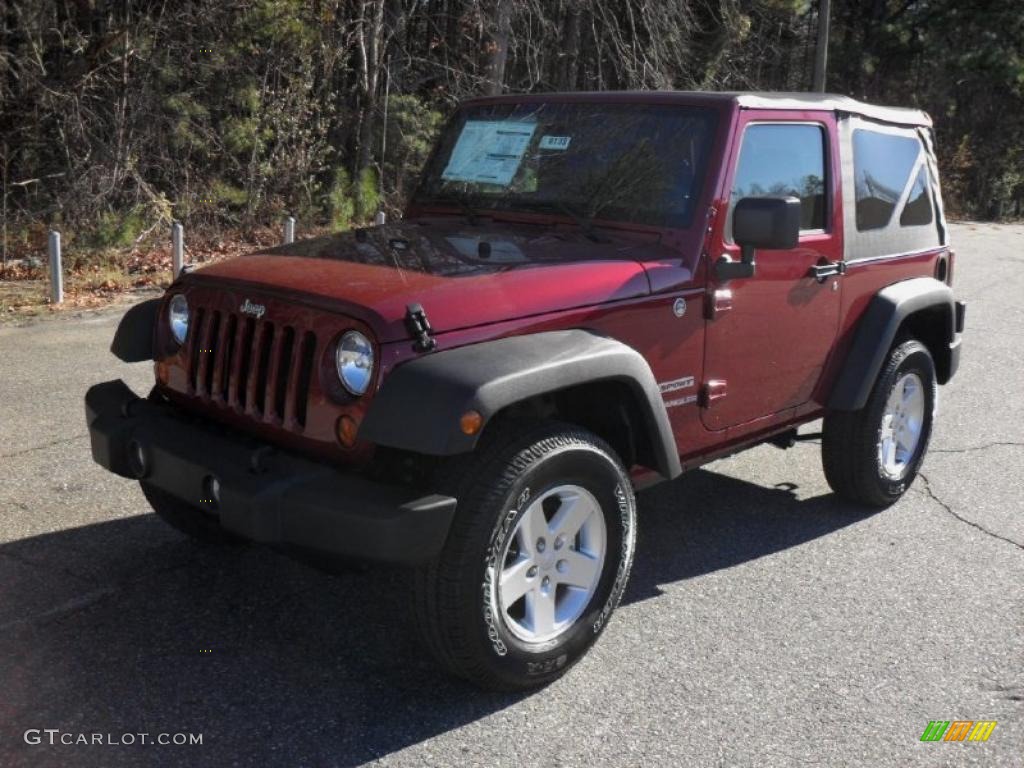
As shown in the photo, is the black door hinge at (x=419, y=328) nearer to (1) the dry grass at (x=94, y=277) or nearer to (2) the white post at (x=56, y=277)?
(1) the dry grass at (x=94, y=277)

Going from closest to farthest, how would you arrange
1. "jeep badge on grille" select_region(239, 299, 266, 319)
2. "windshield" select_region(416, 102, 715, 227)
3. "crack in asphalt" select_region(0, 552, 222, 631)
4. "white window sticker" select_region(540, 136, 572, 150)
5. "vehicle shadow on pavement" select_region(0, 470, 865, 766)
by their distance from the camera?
1. "vehicle shadow on pavement" select_region(0, 470, 865, 766)
2. "jeep badge on grille" select_region(239, 299, 266, 319)
3. "crack in asphalt" select_region(0, 552, 222, 631)
4. "windshield" select_region(416, 102, 715, 227)
5. "white window sticker" select_region(540, 136, 572, 150)

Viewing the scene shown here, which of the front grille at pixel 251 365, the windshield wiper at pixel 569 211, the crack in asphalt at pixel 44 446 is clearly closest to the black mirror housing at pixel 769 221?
the windshield wiper at pixel 569 211

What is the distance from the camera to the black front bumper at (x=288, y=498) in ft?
9.95

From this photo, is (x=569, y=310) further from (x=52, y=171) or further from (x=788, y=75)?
(x=788, y=75)

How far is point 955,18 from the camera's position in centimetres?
3058

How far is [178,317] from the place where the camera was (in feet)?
13.0

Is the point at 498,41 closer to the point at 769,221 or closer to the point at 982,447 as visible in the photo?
the point at 982,447

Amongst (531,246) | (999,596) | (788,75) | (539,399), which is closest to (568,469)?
(539,399)

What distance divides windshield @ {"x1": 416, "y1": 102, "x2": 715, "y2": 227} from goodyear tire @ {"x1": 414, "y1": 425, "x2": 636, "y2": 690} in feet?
3.75

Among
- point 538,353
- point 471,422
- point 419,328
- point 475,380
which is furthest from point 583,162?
point 471,422

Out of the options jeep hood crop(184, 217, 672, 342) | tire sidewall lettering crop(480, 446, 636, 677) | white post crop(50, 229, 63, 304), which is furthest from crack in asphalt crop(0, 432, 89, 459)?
white post crop(50, 229, 63, 304)

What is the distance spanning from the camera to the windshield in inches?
166

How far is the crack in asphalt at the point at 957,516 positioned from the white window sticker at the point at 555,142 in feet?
8.65

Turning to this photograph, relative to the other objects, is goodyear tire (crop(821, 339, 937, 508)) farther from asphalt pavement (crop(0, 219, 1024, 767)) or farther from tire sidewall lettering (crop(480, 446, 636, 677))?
tire sidewall lettering (crop(480, 446, 636, 677))
